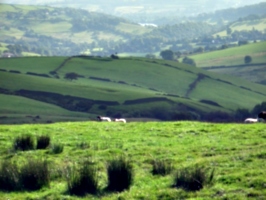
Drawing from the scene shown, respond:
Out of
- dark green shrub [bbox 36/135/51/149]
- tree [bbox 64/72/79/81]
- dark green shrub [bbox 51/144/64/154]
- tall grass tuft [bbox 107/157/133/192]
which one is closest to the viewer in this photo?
tall grass tuft [bbox 107/157/133/192]

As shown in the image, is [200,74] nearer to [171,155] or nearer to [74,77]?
[74,77]

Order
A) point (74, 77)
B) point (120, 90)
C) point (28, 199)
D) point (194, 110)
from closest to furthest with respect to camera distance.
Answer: point (28, 199) → point (194, 110) → point (120, 90) → point (74, 77)

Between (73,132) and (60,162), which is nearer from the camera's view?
(60,162)

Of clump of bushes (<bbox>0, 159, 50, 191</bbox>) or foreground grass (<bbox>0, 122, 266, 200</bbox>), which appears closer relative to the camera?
foreground grass (<bbox>0, 122, 266, 200</bbox>)

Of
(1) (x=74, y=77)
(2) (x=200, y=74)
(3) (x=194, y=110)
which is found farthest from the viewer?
(2) (x=200, y=74)

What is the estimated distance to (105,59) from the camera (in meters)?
138

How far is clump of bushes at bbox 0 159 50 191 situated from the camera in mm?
16875

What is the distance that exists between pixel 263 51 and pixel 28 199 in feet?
592

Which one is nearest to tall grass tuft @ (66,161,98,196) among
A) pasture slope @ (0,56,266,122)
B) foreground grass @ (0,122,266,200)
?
foreground grass @ (0,122,266,200)

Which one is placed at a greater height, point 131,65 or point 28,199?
point 131,65

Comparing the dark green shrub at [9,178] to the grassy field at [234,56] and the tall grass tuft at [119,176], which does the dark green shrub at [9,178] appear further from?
the grassy field at [234,56]

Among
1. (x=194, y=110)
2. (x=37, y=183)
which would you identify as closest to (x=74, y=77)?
(x=194, y=110)

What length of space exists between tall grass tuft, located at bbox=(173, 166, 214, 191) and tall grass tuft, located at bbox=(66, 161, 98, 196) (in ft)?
7.10

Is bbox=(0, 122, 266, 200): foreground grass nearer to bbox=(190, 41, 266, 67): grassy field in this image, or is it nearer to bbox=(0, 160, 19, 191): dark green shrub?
bbox=(0, 160, 19, 191): dark green shrub
